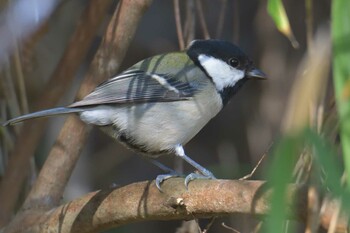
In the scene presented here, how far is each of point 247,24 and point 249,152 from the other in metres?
0.65

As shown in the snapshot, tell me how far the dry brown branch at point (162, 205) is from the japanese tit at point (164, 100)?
1.08 feet

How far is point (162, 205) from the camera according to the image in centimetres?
166

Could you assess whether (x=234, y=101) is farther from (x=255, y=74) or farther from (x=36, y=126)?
(x=36, y=126)

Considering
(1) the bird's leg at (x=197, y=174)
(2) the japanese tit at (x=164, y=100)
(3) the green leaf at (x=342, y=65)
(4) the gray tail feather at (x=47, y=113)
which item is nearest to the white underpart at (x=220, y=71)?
(2) the japanese tit at (x=164, y=100)

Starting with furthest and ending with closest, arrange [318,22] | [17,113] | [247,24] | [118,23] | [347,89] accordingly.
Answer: [247,24]
[318,22]
[17,113]
[118,23]
[347,89]

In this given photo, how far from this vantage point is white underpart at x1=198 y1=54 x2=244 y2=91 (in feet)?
8.01

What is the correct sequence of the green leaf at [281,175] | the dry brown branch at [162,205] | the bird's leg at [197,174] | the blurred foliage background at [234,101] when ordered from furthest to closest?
the blurred foliage background at [234,101] → the bird's leg at [197,174] → the dry brown branch at [162,205] → the green leaf at [281,175]

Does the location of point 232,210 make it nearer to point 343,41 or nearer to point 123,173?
point 343,41

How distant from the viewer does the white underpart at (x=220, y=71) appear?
8.01 ft

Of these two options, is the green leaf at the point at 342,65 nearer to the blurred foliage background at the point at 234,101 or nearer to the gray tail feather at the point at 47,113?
the gray tail feather at the point at 47,113

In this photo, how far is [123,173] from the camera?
11.7 feet

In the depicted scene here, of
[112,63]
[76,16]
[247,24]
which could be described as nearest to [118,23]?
[112,63]

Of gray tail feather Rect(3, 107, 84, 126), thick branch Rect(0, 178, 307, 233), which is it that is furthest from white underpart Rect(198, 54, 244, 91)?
thick branch Rect(0, 178, 307, 233)

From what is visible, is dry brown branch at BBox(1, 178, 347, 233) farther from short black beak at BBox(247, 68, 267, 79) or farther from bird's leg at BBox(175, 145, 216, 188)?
short black beak at BBox(247, 68, 267, 79)
